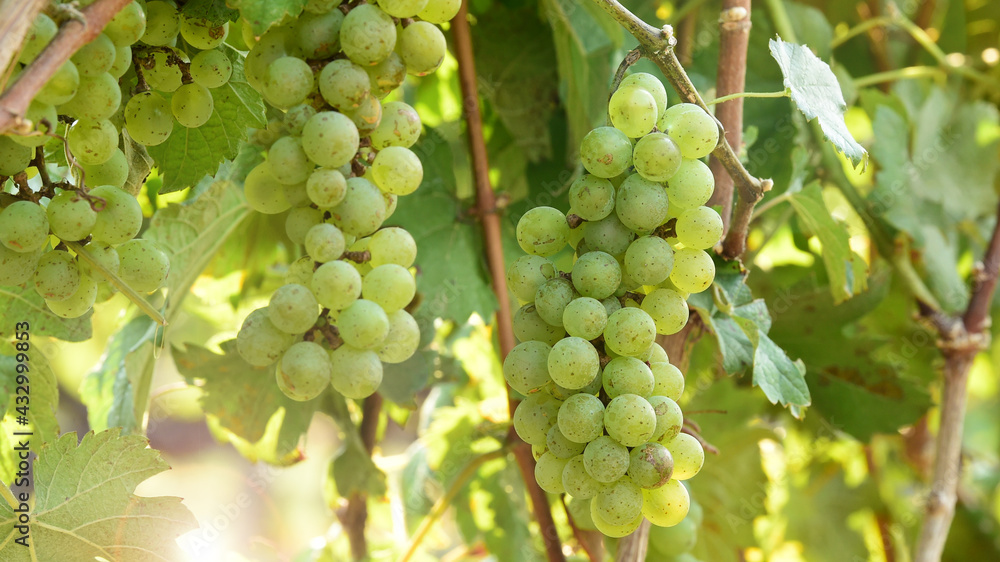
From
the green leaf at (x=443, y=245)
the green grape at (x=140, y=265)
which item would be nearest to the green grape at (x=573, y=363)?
the green grape at (x=140, y=265)

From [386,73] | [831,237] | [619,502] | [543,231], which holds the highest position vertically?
[386,73]

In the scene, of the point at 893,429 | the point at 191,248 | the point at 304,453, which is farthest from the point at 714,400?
the point at 191,248

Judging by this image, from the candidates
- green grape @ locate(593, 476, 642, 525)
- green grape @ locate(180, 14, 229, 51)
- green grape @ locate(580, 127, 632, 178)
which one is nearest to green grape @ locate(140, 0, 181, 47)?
green grape @ locate(180, 14, 229, 51)

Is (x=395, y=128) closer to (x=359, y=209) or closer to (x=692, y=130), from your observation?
(x=359, y=209)

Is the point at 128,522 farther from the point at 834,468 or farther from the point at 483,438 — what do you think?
the point at 834,468

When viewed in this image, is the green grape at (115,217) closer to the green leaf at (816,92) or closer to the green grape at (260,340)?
the green grape at (260,340)

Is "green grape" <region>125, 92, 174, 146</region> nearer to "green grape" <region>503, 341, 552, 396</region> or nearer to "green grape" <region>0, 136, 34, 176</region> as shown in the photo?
"green grape" <region>0, 136, 34, 176</region>

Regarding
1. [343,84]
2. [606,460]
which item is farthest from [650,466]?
[343,84]
